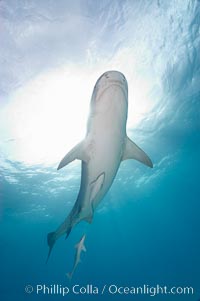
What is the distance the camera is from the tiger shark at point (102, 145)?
186 inches

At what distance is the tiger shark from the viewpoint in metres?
4.73

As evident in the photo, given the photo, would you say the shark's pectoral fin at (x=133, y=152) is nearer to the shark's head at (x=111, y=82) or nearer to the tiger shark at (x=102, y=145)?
the tiger shark at (x=102, y=145)

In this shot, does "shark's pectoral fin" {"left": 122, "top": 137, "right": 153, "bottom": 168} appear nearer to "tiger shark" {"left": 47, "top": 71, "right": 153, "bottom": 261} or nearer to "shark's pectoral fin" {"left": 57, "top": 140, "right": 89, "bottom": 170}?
"tiger shark" {"left": 47, "top": 71, "right": 153, "bottom": 261}

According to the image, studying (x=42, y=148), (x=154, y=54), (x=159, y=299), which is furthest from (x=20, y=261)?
(x=154, y=54)

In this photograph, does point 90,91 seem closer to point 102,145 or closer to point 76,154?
point 76,154

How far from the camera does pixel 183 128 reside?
22344 millimetres

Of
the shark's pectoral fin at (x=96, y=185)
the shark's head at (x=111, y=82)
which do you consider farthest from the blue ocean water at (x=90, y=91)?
the shark's pectoral fin at (x=96, y=185)

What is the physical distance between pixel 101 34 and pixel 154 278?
11822 cm

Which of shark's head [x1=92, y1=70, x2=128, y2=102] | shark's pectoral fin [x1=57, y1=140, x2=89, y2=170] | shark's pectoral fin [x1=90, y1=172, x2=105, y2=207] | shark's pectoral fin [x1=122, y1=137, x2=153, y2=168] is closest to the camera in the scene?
shark's head [x1=92, y1=70, x2=128, y2=102]

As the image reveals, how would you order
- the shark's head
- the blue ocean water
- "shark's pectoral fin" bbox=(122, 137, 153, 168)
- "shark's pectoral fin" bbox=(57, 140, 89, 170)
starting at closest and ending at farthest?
the shark's head
"shark's pectoral fin" bbox=(57, 140, 89, 170)
"shark's pectoral fin" bbox=(122, 137, 153, 168)
the blue ocean water

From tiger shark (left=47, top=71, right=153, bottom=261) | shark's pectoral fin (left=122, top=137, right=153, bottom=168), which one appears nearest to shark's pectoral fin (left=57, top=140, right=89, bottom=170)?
tiger shark (left=47, top=71, right=153, bottom=261)

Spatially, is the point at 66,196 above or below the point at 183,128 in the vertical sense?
below

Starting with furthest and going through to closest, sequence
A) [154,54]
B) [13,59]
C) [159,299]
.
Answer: [159,299]
[154,54]
[13,59]

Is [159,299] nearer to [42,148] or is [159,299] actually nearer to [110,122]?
[42,148]
